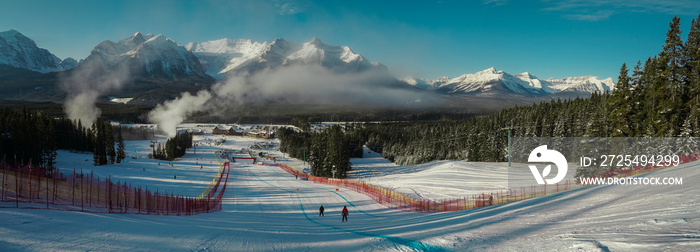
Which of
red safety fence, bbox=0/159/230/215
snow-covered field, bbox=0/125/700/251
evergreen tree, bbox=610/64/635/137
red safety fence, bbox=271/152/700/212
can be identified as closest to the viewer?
snow-covered field, bbox=0/125/700/251

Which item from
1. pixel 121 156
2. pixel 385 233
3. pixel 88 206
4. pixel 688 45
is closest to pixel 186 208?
pixel 88 206

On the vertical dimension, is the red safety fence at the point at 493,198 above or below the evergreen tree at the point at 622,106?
below

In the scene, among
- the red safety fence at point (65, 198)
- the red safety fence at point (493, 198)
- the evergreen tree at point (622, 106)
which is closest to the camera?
the red safety fence at point (65, 198)

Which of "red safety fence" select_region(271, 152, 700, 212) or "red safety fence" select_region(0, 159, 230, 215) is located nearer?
"red safety fence" select_region(0, 159, 230, 215)

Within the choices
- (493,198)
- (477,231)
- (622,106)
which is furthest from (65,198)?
(622,106)

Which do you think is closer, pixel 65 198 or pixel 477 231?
pixel 477 231

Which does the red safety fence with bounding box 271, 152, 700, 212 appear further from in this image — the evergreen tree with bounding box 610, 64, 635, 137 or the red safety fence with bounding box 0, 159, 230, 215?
the red safety fence with bounding box 0, 159, 230, 215

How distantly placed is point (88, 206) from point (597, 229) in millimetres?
23752

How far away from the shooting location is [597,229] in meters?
12.6

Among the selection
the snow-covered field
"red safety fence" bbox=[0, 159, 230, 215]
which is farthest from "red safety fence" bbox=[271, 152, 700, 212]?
"red safety fence" bbox=[0, 159, 230, 215]

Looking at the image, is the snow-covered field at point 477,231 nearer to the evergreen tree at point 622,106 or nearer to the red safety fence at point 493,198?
the red safety fence at point 493,198

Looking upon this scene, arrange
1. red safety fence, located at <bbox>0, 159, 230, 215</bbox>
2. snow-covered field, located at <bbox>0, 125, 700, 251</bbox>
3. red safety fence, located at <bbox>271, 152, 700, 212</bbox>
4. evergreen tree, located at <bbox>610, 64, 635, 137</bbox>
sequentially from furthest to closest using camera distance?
evergreen tree, located at <bbox>610, 64, 635, 137</bbox> → red safety fence, located at <bbox>271, 152, 700, 212</bbox> → red safety fence, located at <bbox>0, 159, 230, 215</bbox> → snow-covered field, located at <bbox>0, 125, 700, 251</bbox>

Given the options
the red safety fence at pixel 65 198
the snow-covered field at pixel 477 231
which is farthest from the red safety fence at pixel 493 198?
the red safety fence at pixel 65 198

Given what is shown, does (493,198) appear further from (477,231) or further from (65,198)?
(65,198)
